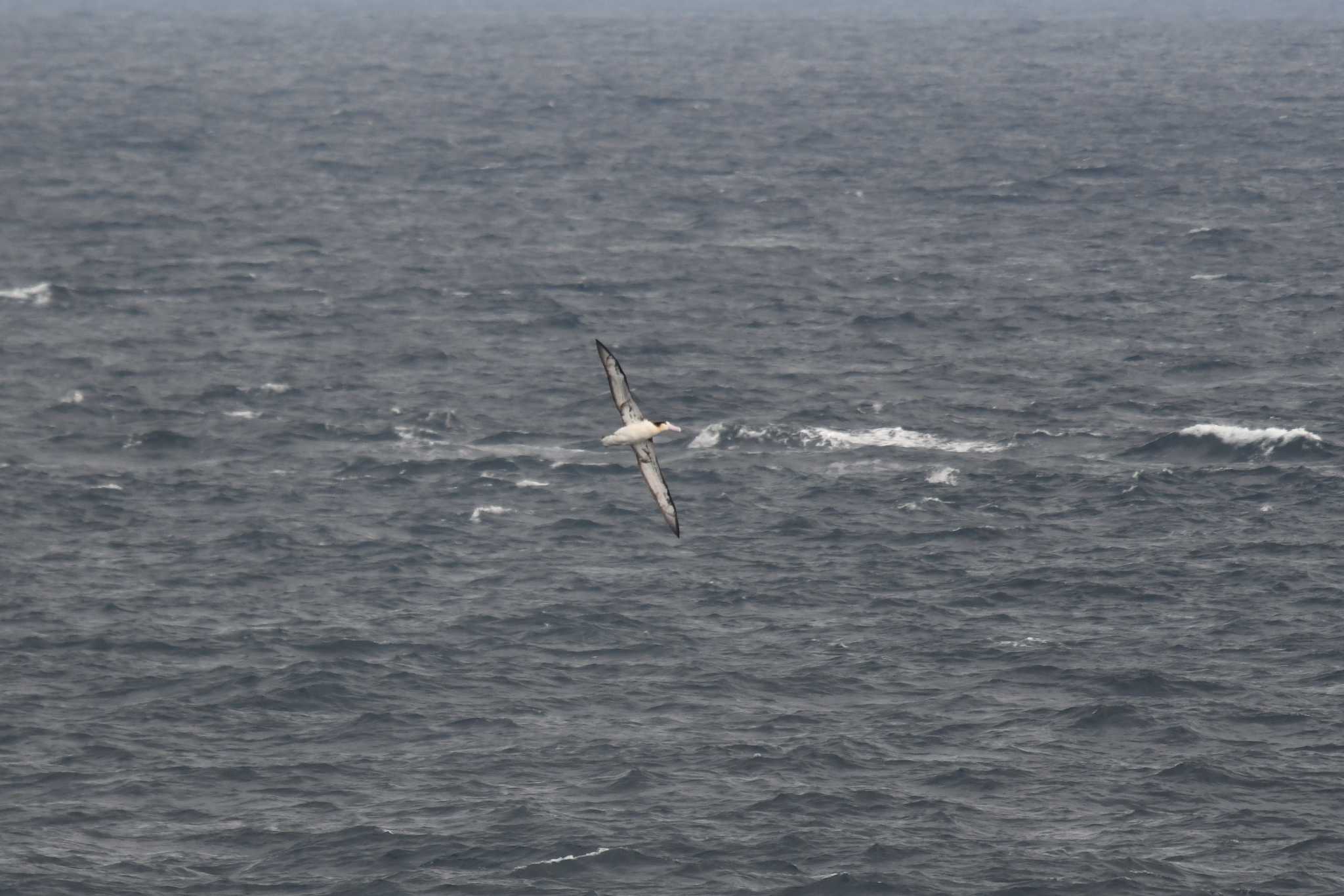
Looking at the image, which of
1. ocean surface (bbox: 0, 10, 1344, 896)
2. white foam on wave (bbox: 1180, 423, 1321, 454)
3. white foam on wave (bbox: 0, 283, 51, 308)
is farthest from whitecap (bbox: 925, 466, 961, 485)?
white foam on wave (bbox: 0, 283, 51, 308)

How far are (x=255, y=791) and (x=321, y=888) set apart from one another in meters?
10.2

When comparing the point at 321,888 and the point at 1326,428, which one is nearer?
the point at 321,888

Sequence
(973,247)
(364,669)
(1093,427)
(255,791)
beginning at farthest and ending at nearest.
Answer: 1. (973,247)
2. (1093,427)
3. (364,669)
4. (255,791)

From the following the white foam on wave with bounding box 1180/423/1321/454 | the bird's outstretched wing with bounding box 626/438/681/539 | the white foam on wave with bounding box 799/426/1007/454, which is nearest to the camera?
the bird's outstretched wing with bounding box 626/438/681/539

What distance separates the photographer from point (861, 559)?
116688 mm

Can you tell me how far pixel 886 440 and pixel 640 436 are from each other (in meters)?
72.7

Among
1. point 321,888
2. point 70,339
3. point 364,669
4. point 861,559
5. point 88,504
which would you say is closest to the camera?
point 321,888

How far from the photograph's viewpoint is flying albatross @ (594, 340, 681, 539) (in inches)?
2445

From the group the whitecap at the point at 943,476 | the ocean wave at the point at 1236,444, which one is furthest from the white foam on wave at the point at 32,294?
the ocean wave at the point at 1236,444

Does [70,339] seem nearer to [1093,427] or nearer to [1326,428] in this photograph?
[1093,427]

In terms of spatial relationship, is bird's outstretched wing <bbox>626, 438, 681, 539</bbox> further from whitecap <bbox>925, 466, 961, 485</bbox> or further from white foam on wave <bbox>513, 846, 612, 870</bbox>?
whitecap <bbox>925, 466, 961, 485</bbox>

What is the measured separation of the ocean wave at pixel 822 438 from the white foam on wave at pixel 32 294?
65.9 metres

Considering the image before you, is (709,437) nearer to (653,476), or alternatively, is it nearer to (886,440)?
(886,440)

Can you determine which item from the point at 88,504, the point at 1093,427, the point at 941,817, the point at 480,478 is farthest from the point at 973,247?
the point at 941,817
